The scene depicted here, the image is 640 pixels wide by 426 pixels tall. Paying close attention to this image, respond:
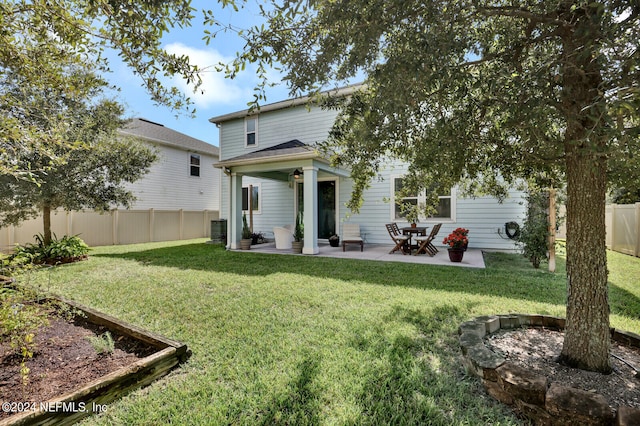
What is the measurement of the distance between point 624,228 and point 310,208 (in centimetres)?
958

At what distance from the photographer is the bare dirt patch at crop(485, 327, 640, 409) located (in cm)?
196

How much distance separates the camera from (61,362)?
2.59 m

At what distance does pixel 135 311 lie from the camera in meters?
3.81

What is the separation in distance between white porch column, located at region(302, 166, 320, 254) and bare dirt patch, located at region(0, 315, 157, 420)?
18.1ft

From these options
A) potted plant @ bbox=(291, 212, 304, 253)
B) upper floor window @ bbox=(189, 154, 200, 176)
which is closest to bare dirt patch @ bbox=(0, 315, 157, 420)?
potted plant @ bbox=(291, 212, 304, 253)

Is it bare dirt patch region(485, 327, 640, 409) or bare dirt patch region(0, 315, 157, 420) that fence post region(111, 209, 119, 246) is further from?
bare dirt patch region(485, 327, 640, 409)

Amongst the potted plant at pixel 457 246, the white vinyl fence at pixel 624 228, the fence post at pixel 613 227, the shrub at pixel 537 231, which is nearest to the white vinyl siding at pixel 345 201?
the shrub at pixel 537 231

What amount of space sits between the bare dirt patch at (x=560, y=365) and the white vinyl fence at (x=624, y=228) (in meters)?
8.02

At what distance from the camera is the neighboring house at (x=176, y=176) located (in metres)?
13.8

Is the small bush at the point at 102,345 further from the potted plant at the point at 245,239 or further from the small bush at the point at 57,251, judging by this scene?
the potted plant at the point at 245,239

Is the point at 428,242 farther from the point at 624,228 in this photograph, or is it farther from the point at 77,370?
the point at 77,370

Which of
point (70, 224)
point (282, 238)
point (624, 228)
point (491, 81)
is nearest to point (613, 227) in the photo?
point (624, 228)

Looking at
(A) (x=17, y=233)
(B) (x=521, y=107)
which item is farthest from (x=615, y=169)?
(A) (x=17, y=233)

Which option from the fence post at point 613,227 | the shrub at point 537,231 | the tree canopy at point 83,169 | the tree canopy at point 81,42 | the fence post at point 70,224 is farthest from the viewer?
the fence post at point 70,224
